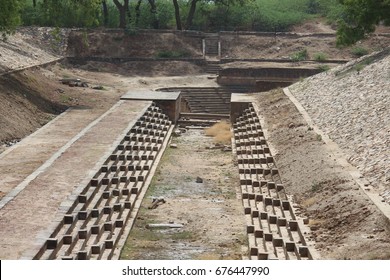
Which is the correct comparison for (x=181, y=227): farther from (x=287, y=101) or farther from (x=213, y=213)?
(x=287, y=101)

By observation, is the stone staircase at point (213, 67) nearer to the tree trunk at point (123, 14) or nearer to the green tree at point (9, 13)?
the tree trunk at point (123, 14)

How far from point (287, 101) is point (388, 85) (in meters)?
6.02

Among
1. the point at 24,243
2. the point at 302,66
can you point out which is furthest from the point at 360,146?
the point at 302,66

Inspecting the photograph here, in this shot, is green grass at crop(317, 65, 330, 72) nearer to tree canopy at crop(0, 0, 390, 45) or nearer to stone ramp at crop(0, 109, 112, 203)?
tree canopy at crop(0, 0, 390, 45)

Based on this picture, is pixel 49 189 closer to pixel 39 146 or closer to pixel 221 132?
pixel 39 146

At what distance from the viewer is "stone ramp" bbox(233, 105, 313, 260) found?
45.3 feet

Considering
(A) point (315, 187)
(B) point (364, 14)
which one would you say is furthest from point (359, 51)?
(A) point (315, 187)

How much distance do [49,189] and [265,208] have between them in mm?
4395

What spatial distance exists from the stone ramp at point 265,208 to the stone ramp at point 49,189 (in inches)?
135

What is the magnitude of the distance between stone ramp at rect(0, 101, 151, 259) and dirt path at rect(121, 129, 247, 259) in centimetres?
147

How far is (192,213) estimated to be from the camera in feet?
57.6

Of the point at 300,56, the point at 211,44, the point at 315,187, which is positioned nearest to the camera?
the point at 315,187

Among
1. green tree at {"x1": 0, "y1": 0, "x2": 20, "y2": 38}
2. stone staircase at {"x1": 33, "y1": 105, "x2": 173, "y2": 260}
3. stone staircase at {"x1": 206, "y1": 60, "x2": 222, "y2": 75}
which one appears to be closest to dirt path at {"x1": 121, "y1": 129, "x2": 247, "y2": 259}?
stone staircase at {"x1": 33, "y1": 105, "x2": 173, "y2": 260}

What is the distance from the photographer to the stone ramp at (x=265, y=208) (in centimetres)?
1382
